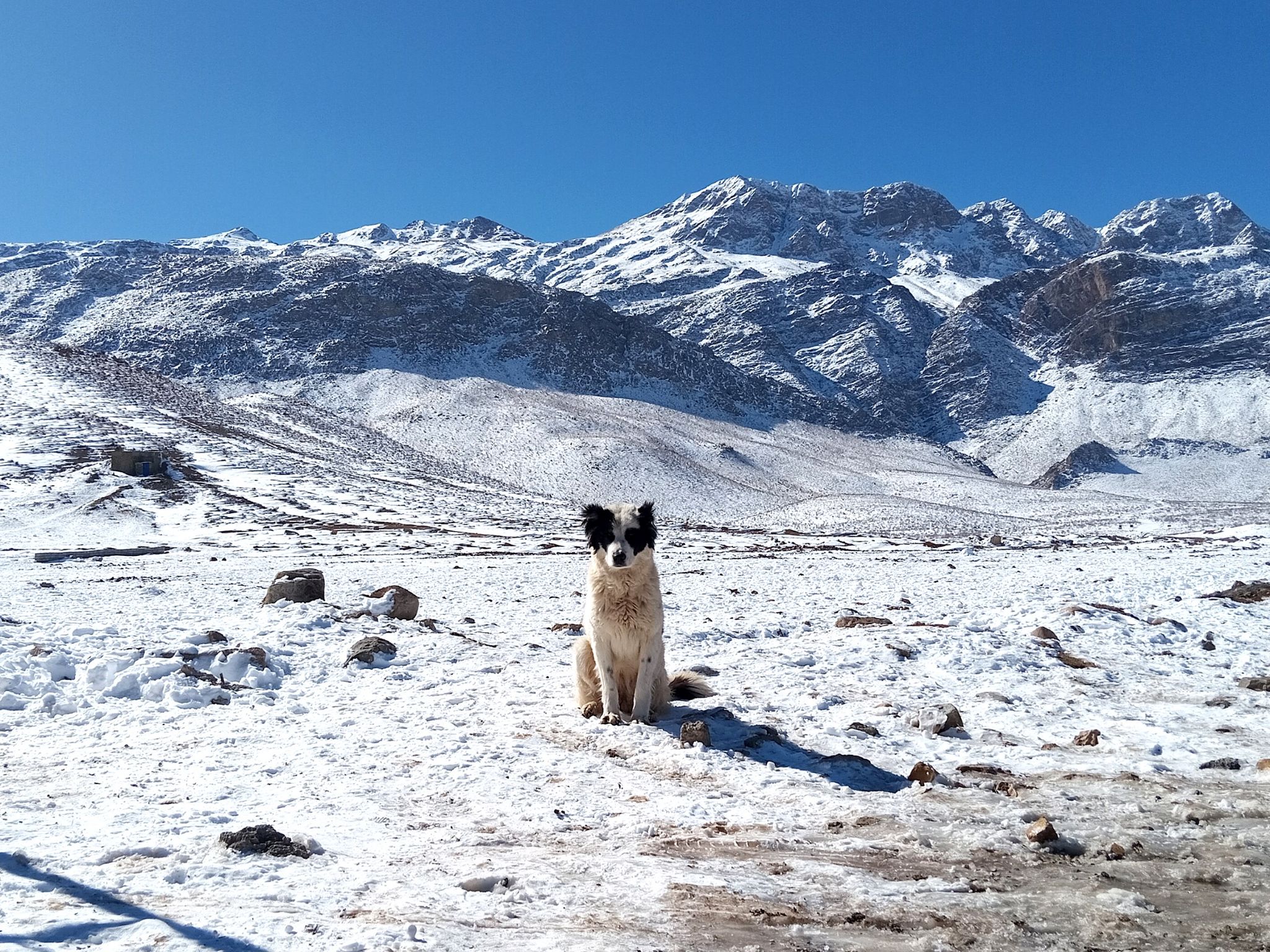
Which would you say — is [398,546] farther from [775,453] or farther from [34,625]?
[775,453]

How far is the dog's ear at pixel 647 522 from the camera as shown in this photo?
8492 millimetres

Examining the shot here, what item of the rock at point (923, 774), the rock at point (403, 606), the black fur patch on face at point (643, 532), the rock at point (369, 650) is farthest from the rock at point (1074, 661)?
the rock at point (403, 606)

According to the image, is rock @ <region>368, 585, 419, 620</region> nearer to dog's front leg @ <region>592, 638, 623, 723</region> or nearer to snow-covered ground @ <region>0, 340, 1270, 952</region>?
snow-covered ground @ <region>0, 340, 1270, 952</region>

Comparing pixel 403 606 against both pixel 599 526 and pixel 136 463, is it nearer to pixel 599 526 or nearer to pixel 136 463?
pixel 599 526

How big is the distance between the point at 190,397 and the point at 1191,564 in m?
115

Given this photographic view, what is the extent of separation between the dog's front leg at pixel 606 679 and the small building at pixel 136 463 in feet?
193

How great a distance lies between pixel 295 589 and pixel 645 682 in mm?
9713

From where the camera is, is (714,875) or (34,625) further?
(34,625)

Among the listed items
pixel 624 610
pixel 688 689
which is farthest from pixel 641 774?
pixel 688 689

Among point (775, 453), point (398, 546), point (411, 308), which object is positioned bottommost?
point (398, 546)

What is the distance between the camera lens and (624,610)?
28.1 feet

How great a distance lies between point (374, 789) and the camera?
642 centimetres

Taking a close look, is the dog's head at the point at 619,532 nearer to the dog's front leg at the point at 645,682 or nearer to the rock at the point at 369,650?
the dog's front leg at the point at 645,682

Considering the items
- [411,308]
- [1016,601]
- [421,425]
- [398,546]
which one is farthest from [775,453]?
[1016,601]
